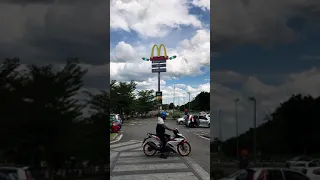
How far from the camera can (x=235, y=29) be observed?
134 inches

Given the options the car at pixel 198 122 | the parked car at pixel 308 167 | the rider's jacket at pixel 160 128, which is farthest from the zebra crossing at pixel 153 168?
the car at pixel 198 122

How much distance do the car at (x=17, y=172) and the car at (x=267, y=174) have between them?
6.88 ft

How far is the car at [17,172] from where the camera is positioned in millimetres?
3184

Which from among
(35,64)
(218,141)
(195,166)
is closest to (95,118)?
(35,64)

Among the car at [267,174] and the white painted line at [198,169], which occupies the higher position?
the car at [267,174]

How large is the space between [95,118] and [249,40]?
1.90 metres

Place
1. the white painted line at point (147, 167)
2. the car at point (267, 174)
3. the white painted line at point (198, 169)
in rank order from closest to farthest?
the car at point (267, 174) → the white painted line at point (198, 169) → the white painted line at point (147, 167)

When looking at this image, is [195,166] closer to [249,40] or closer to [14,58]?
[249,40]

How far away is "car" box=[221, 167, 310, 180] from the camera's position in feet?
10.9

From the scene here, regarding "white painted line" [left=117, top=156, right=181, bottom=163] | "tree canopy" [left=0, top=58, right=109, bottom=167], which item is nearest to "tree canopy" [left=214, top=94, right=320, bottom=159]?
"tree canopy" [left=0, top=58, right=109, bottom=167]

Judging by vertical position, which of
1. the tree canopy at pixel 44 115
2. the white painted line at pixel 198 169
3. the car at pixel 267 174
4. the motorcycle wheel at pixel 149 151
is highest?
the tree canopy at pixel 44 115

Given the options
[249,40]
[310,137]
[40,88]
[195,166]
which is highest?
[249,40]

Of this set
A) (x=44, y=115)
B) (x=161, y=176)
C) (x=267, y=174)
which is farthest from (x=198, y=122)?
(x=44, y=115)

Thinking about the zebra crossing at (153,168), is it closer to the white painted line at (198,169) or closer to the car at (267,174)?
the white painted line at (198,169)
